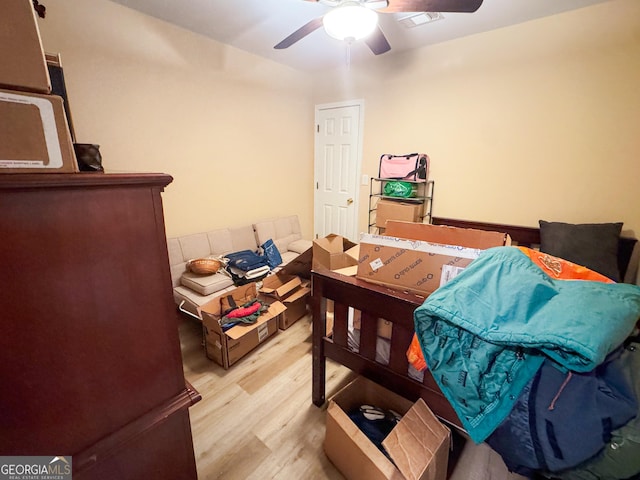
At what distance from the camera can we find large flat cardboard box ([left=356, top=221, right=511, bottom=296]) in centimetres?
114

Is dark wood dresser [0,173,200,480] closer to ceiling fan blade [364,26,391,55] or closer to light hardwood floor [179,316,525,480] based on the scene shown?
light hardwood floor [179,316,525,480]

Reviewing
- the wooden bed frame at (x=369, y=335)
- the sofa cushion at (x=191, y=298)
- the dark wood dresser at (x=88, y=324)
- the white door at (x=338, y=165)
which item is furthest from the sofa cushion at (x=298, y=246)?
the dark wood dresser at (x=88, y=324)

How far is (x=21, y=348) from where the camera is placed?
0.64 m

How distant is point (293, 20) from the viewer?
2.37m

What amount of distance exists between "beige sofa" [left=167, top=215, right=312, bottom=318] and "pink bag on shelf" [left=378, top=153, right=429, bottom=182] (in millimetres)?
1313

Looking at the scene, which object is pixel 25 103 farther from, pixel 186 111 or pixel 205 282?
pixel 186 111

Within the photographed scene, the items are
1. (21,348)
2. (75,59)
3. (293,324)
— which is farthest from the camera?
(293,324)

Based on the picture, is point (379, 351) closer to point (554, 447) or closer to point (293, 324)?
point (554, 447)

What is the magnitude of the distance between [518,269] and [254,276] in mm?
2123

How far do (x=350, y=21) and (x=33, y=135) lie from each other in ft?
5.37

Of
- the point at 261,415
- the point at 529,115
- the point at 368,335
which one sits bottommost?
the point at 261,415

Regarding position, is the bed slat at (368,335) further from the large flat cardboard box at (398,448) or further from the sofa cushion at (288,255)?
the sofa cushion at (288,255)

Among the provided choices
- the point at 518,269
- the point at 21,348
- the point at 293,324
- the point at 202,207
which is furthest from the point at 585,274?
the point at 202,207

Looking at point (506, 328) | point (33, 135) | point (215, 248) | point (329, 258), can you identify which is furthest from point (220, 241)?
point (506, 328)
